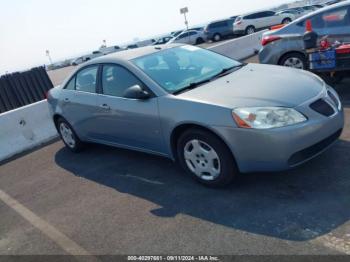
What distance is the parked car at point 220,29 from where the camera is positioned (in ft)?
109

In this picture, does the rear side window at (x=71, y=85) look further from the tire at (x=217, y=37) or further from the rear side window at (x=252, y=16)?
the tire at (x=217, y=37)

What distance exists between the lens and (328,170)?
4277mm

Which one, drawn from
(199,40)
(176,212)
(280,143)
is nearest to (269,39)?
(280,143)

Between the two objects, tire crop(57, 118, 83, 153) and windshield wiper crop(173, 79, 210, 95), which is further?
tire crop(57, 118, 83, 153)

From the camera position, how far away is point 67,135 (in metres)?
6.86

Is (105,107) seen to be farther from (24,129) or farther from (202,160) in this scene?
(24,129)

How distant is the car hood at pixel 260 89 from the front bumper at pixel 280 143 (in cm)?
24

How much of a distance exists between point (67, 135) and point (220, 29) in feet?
93.8

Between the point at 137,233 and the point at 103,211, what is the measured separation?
0.78 metres

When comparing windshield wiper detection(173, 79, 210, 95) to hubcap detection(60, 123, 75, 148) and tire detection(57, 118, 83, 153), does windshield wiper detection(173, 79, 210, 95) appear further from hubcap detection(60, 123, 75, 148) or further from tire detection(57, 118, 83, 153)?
hubcap detection(60, 123, 75, 148)

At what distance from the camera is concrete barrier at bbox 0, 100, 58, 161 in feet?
26.1

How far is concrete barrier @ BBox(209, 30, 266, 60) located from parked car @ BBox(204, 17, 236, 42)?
1826 centimetres

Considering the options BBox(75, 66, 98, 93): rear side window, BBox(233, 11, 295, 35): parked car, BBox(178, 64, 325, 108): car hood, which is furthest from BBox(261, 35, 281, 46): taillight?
BBox(233, 11, 295, 35): parked car

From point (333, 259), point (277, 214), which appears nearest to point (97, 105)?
point (277, 214)
